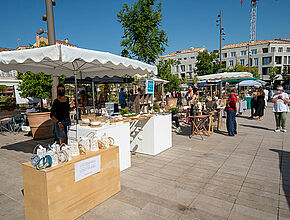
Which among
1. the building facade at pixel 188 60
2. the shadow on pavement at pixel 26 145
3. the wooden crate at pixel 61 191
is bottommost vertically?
the shadow on pavement at pixel 26 145

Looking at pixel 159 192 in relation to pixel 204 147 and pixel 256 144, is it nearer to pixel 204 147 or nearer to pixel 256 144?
pixel 204 147

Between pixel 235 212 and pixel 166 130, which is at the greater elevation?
pixel 166 130

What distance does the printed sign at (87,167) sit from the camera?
2.33m

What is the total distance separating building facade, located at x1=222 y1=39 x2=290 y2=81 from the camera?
160 feet

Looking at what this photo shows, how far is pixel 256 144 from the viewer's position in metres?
5.61

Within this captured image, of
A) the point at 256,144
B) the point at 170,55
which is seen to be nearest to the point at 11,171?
the point at 256,144

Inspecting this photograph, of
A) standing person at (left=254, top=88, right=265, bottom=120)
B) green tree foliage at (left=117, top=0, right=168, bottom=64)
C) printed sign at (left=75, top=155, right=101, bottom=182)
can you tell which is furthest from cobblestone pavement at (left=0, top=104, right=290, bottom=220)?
green tree foliage at (left=117, top=0, right=168, bottom=64)

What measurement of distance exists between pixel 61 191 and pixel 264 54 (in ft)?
194

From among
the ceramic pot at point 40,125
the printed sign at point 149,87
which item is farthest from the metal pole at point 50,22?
the printed sign at point 149,87

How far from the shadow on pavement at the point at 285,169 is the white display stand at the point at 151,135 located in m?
2.62

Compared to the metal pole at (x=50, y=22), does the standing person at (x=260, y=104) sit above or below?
below

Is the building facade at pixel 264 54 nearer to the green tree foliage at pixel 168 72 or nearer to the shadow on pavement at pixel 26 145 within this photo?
the green tree foliage at pixel 168 72

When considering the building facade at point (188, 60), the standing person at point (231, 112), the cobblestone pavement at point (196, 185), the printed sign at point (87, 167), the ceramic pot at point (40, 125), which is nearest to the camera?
the printed sign at point (87, 167)

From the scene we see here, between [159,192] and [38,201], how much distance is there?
5.53 ft
